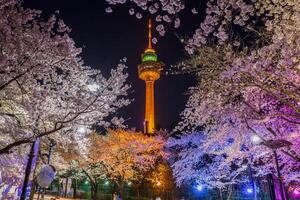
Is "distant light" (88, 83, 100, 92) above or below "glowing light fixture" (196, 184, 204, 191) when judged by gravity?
above

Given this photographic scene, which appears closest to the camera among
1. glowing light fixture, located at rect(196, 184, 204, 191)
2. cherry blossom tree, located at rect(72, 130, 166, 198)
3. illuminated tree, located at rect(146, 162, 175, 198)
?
cherry blossom tree, located at rect(72, 130, 166, 198)

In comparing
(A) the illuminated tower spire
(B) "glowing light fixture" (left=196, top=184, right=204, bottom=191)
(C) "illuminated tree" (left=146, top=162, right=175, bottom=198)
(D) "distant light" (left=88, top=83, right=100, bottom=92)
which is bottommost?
(B) "glowing light fixture" (left=196, top=184, right=204, bottom=191)

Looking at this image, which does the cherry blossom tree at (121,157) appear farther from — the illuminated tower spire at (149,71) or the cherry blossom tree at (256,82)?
the illuminated tower spire at (149,71)

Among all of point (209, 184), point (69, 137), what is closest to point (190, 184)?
point (209, 184)

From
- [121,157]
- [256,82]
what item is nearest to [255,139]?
[256,82]

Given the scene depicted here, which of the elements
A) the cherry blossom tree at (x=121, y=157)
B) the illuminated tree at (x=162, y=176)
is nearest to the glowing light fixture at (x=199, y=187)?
the illuminated tree at (x=162, y=176)

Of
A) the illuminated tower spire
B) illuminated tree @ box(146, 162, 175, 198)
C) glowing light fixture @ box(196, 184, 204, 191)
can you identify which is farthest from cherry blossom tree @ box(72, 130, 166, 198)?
the illuminated tower spire

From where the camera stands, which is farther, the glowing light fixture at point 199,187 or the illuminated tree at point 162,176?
the illuminated tree at point 162,176

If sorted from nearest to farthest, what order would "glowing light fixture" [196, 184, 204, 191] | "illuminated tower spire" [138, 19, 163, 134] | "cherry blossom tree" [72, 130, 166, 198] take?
"cherry blossom tree" [72, 130, 166, 198], "glowing light fixture" [196, 184, 204, 191], "illuminated tower spire" [138, 19, 163, 134]

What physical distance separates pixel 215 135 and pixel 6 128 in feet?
35.7

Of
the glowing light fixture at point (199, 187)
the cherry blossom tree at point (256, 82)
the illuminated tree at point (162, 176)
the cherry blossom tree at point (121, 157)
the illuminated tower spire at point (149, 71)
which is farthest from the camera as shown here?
the illuminated tower spire at point (149, 71)

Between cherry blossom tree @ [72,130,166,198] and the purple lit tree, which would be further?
cherry blossom tree @ [72,130,166,198]

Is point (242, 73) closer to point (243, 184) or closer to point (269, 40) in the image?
point (269, 40)

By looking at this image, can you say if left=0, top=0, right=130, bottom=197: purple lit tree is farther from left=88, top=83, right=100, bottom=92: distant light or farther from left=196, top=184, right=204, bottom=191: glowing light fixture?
left=196, top=184, right=204, bottom=191: glowing light fixture
